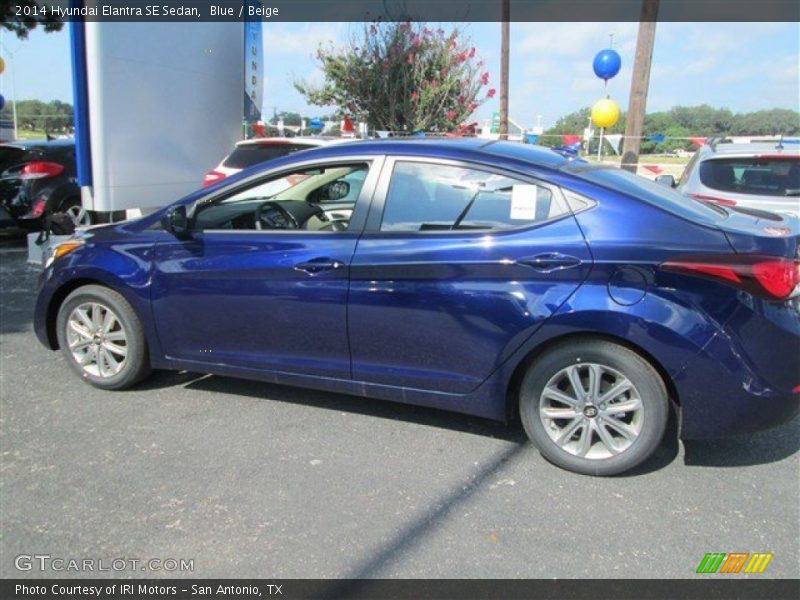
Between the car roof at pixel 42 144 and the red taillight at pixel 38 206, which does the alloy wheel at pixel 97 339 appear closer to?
the red taillight at pixel 38 206

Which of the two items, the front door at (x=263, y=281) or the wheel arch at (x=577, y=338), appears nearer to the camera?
the wheel arch at (x=577, y=338)

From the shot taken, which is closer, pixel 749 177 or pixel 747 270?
pixel 747 270

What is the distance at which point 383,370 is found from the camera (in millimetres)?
3529

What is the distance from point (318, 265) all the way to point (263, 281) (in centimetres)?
36

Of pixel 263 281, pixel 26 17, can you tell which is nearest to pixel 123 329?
pixel 263 281

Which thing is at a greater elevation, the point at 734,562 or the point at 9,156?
the point at 9,156

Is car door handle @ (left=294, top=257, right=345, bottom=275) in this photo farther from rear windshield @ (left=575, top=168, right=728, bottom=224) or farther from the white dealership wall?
the white dealership wall

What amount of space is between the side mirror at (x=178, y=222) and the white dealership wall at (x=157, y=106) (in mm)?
3718

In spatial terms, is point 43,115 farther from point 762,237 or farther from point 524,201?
point 762,237

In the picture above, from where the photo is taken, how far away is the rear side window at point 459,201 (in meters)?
3.29

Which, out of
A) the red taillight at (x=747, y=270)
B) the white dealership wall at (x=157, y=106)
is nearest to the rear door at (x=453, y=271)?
the red taillight at (x=747, y=270)

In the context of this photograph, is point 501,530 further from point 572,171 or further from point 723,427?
point 572,171

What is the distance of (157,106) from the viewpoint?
795cm
